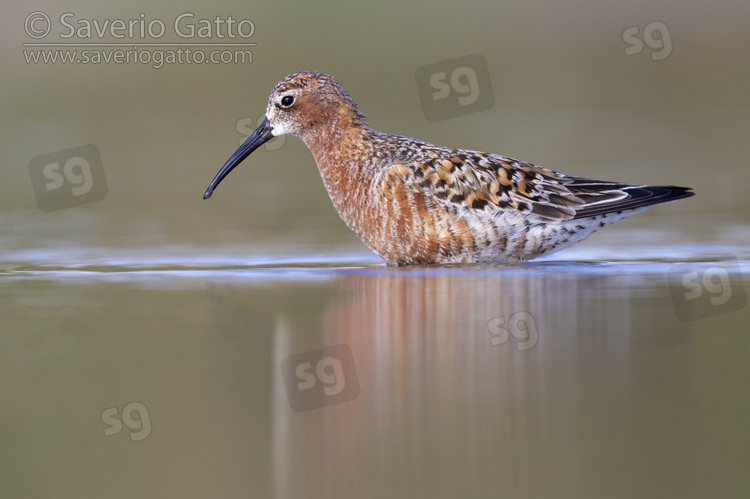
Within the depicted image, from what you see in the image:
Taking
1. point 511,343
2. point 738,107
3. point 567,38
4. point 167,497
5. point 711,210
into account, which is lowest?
point 167,497

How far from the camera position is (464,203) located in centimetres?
949

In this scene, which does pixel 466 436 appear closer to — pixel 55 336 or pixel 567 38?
pixel 55 336

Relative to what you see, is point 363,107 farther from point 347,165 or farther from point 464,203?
point 464,203

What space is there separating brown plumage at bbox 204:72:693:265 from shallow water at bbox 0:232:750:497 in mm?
471

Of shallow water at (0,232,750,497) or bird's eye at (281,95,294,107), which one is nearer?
shallow water at (0,232,750,497)

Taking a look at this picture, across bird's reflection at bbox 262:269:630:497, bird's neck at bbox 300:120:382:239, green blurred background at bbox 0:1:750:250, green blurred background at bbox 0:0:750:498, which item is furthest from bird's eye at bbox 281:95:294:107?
bird's reflection at bbox 262:269:630:497

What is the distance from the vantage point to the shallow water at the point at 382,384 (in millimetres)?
4992

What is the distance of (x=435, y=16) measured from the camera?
22.0 meters

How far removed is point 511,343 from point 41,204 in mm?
8218

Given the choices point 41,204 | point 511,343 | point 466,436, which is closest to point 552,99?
point 41,204

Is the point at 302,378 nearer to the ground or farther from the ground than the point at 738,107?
nearer to the ground

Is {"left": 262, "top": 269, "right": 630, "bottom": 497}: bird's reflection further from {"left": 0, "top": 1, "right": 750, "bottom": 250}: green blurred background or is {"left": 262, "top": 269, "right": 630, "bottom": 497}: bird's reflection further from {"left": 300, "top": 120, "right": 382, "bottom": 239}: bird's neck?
{"left": 0, "top": 1, "right": 750, "bottom": 250}: green blurred background

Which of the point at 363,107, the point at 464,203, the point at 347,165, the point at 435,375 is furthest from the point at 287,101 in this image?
the point at 363,107

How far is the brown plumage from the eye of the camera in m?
9.49
